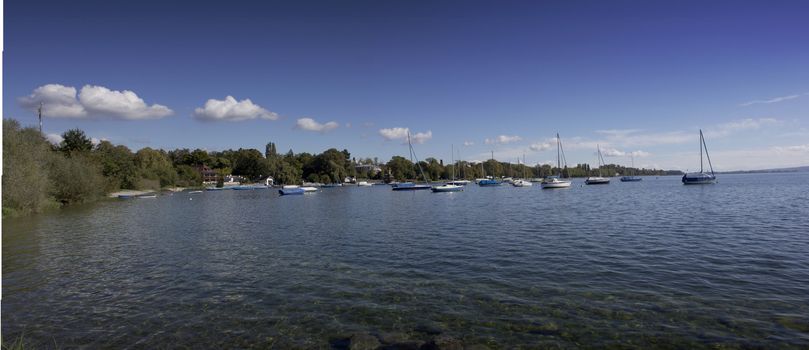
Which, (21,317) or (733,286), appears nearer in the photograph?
(21,317)

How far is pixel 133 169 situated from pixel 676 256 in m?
149

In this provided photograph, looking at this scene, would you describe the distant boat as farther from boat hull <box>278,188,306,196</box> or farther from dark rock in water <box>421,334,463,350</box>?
dark rock in water <box>421,334,463,350</box>

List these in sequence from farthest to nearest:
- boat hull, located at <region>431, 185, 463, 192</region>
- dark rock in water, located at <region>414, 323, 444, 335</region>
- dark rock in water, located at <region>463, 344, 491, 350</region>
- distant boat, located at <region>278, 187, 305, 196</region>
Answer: distant boat, located at <region>278, 187, 305, 196</region> < boat hull, located at <region>431, 185, 463, 192</region> < dark rock in water, located at <region>414, 323, 444, 335</region> < dark rock in water, located at <region>463, 344, 491, 350</region>

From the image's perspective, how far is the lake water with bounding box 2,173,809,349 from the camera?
46.7 feet

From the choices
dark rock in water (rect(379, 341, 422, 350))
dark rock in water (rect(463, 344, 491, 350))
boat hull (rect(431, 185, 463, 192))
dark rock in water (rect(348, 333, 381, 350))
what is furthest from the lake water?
boat hull (rect(431, 185, 463, 192))

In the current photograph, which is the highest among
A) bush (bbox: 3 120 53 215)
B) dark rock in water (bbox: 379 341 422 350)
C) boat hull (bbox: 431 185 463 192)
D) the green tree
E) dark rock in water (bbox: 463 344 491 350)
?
the green tree

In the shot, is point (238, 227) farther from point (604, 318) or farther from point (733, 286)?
point (733, 286)

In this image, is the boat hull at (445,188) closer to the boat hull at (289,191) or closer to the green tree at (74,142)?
the boat hull at (289,191)

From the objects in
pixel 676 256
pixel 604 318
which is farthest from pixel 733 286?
pixel 604 318

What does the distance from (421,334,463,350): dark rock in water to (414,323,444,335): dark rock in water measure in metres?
0.98

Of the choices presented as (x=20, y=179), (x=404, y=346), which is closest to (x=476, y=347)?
(x=404, y=346)

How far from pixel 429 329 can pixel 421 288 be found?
4375mm

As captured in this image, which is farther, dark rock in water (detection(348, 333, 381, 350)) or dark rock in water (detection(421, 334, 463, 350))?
dark rock in water (detection(348, 333, 381, 350))

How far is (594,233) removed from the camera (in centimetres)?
3328
